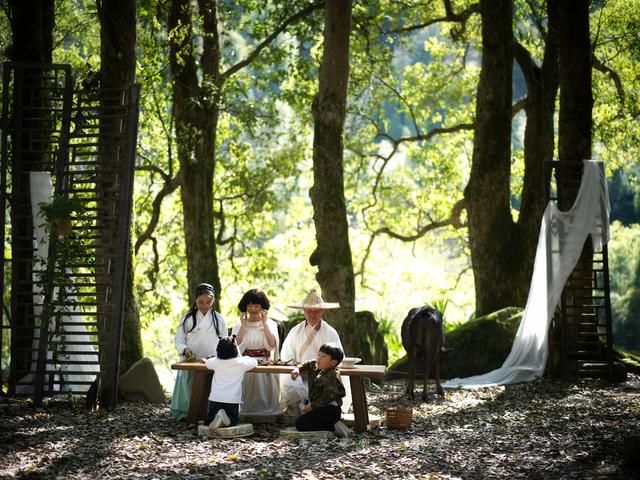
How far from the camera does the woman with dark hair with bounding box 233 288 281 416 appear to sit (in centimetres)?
921

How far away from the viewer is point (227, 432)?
8008 millimetres

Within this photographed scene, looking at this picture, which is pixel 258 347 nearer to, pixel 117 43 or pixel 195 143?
pixel 117 43

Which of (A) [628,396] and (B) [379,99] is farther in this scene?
(B) [379,99]

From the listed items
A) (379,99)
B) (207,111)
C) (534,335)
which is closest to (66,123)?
(207,111)

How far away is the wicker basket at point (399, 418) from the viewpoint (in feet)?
28.0

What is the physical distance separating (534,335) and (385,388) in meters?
2.35

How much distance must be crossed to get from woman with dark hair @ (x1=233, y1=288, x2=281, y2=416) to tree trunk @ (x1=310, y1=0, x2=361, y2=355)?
3.32 meters

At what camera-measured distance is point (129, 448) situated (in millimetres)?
7363

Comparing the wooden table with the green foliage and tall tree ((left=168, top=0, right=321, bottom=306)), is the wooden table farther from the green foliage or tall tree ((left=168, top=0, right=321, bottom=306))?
tall tree ((left=168, top=0, right=321, bottom=306))

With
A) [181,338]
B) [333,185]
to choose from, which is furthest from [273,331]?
[333,185]

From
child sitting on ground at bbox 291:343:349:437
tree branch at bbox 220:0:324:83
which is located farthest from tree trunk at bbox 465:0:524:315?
child sitting on ground at bbox 291:343:349:437

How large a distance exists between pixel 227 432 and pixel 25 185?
469cm

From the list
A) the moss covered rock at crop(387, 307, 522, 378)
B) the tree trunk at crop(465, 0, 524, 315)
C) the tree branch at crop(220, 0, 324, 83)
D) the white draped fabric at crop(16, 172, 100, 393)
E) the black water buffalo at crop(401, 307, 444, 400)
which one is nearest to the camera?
the white draped fabric at crop(16, 172, 100, 393)

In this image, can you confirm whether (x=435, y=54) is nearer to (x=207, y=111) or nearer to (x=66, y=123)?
(x=207, y=111)
